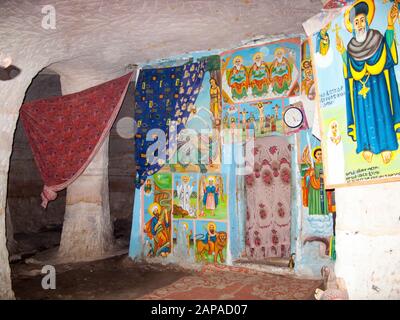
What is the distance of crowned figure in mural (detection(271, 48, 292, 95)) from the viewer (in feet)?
16.2

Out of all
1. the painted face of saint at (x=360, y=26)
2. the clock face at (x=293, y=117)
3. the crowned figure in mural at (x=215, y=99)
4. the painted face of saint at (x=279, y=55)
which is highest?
the painted face of saint at (x=279, y=55)

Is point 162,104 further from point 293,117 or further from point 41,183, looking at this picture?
point 41,183

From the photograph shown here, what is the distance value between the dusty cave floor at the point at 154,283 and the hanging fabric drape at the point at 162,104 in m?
1.59

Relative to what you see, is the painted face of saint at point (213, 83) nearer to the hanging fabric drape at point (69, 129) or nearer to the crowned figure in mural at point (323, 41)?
the hanging fabric drape at point (69, 129)

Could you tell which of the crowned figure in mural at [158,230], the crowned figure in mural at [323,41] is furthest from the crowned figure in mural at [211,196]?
the crowned figure in mural at [323,41]

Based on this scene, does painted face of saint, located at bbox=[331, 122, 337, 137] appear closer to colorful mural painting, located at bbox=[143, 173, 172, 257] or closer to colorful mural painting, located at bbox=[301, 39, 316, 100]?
colorful mural painting, located at bbox=[301, 39, 316, 100]

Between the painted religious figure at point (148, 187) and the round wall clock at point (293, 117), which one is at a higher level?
the round wall clock at point (293, 117)

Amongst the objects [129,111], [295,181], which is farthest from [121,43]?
[129,111]

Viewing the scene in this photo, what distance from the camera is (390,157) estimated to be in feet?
6.47

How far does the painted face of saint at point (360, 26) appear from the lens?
2107 millimetres

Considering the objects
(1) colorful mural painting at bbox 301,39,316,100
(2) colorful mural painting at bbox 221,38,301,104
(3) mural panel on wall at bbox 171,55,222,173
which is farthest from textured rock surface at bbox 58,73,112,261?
(1) colorful mural painting at bbox 301,39,316,100

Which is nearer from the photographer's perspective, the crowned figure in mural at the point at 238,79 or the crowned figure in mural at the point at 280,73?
the crowned figure in mural at the point at 280,73

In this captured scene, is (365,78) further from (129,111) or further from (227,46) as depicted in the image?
(129,111)

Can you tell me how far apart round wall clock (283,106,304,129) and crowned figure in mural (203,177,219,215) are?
1496 millimetres
